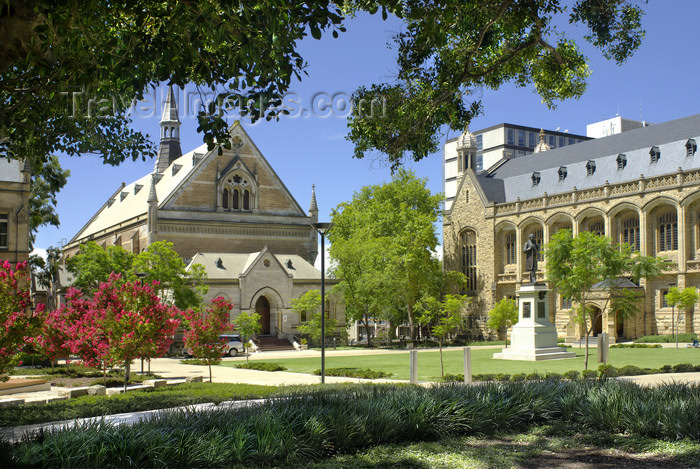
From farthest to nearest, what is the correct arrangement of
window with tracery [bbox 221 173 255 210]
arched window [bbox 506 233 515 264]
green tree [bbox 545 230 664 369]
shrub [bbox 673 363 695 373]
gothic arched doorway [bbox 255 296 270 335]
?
1. arched window [bbox 506 233 515 264]
2. window with tracery [bbox 221 173 255 210]
3. gothic arched doorway [bbox 255 296 270 335]
4. green tree [bbox 545 230 664 369]
5. shrub [bbox 673 363 695 373]

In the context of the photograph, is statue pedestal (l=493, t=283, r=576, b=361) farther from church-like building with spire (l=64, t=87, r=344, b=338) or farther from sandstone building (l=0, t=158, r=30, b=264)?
sandstone building (l=0, t=158, r=30, b=264)

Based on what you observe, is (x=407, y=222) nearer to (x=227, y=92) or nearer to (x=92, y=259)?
(x=92, y=259)

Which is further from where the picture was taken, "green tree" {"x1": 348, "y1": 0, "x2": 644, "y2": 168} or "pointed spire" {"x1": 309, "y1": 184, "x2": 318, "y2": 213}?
"pointed spire" {"x1": 309, "y1": 184, "x2": 318, "y2": 213}

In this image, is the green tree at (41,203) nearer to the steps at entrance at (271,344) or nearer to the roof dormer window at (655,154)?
the steps at entrance at (271,344)

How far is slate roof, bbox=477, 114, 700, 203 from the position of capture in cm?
5256

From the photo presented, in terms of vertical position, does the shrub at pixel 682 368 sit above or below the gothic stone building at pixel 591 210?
below

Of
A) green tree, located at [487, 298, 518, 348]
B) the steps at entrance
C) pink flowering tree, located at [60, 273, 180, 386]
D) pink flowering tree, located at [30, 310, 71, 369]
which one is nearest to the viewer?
pink flowering tree, located at [60, 273, 180, 386]

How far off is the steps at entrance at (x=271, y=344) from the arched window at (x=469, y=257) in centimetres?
2219

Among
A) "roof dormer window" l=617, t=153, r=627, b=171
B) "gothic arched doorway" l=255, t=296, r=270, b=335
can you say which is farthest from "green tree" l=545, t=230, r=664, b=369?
"gothic arched doorway" l=255, t=296, r=270, b=335

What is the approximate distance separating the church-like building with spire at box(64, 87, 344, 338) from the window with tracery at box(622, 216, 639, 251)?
24.3 metres

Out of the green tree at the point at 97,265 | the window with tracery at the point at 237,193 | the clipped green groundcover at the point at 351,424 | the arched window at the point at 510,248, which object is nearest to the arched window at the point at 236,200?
the window with tracery at the point at 237,193

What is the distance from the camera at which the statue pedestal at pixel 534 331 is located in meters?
30.4

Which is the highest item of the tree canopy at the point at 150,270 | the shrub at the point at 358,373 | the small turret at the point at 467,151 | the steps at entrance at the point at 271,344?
the small turret at the point at 467,151

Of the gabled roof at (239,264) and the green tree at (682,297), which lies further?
the gabled roof at (239,264)
